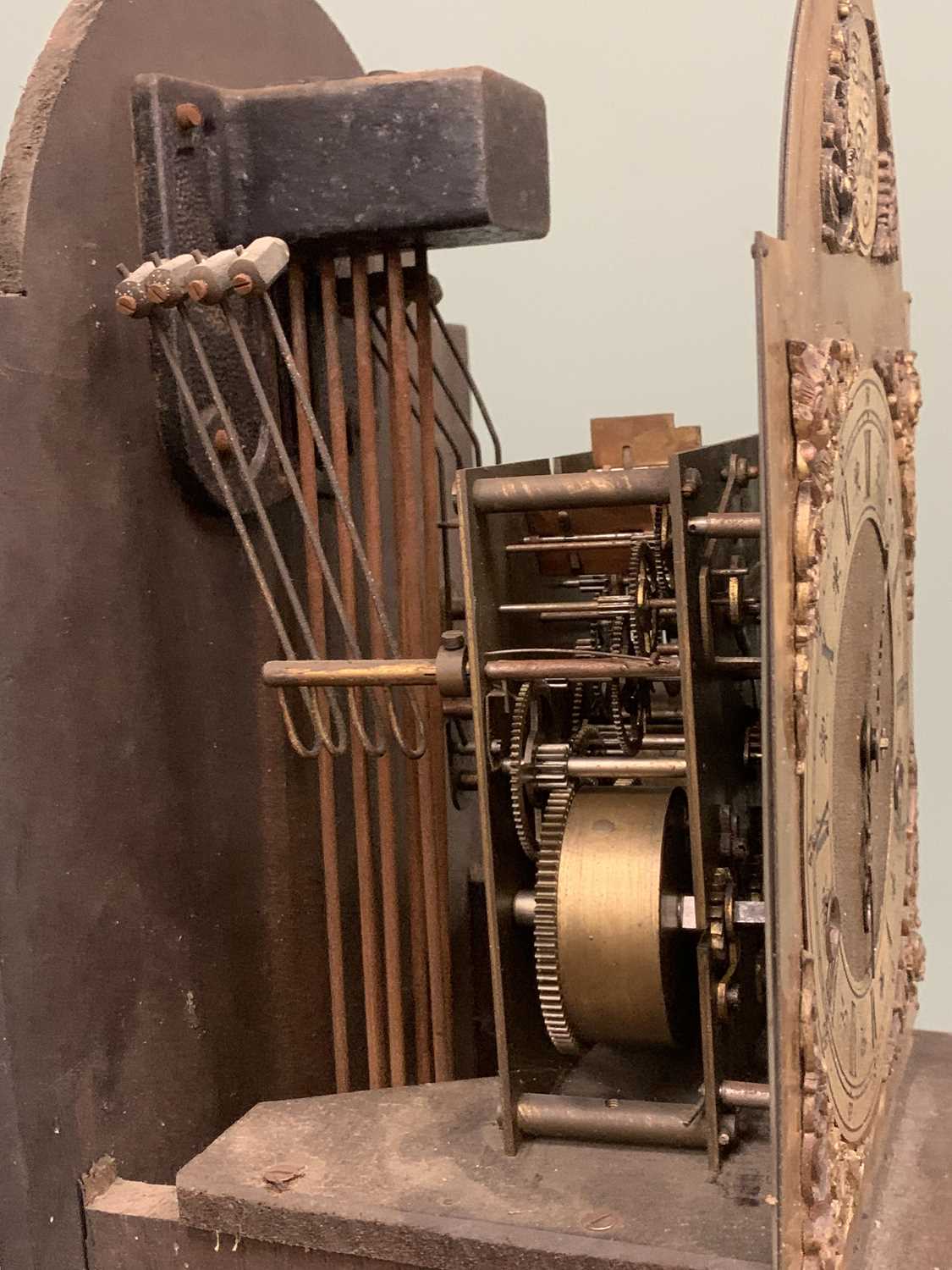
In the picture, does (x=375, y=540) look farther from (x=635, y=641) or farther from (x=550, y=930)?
(x=550, y=930)

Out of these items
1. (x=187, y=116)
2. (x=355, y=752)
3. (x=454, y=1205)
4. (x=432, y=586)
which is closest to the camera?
(x=454, y=1205)

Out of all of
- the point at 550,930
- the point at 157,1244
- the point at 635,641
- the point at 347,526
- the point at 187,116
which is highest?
the point at 187,116

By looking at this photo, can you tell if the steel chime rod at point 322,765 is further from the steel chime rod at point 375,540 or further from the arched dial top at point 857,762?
the arched dial top at point 857,762

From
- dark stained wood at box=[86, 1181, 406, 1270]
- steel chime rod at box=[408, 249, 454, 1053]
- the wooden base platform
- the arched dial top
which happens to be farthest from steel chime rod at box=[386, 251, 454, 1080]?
the arched dial top

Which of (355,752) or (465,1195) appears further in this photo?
(355,752)

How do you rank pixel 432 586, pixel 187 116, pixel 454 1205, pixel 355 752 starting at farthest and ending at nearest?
1. pixel 432 586
2. pixel 355 752
3. pixel 187 116
4. pixel 454 1205

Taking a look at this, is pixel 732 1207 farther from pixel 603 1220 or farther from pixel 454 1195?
pixel 454 1195

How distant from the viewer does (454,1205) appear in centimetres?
118

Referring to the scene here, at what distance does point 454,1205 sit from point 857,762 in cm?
48

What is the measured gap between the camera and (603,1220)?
1.15m

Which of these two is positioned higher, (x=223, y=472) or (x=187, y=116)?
(x=187, y=116)

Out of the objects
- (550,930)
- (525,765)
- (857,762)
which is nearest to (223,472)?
(525,765)

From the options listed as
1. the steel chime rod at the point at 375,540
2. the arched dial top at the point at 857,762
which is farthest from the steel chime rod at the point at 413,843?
the arched dial top at the point at 857,762

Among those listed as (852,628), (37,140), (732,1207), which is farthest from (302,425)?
(732,1207)
